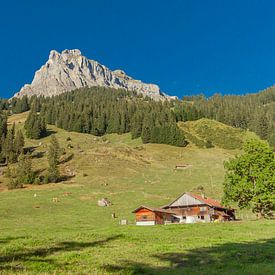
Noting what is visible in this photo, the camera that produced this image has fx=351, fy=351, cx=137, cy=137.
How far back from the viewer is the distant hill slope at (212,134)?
157375mm

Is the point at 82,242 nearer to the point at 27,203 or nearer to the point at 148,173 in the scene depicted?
the point at 27,203

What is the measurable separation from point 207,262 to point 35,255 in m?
8.64

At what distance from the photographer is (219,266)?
15.5 meters

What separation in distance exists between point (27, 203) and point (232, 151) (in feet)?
342

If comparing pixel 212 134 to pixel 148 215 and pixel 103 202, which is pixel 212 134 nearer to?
pixel 103 202

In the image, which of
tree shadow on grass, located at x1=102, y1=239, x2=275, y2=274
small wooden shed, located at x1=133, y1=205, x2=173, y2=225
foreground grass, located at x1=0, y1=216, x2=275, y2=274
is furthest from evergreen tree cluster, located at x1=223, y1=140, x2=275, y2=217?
tree shadow on grass, located at x1=102, y1=239, x2=275, y2=274

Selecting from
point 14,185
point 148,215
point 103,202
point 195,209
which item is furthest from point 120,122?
point 148,215

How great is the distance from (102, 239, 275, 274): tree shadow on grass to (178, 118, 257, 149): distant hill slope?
443ft

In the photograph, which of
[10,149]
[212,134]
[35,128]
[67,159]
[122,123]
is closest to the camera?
[67,159]

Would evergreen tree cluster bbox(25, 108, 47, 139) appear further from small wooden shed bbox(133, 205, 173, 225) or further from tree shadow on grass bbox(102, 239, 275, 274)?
tree shadow on grass bbox(102, 239, 275, 274)

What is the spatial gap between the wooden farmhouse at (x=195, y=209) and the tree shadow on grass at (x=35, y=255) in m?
48.6

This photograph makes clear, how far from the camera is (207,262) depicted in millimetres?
16703

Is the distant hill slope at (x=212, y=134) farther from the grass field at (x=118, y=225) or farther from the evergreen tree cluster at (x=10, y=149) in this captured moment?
the evergreen tree cluster at (x=10, y=149)

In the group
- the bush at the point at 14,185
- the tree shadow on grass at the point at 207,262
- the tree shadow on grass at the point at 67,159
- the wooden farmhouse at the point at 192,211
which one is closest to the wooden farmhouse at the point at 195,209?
the wooden farmhouse at the point at 192,211
